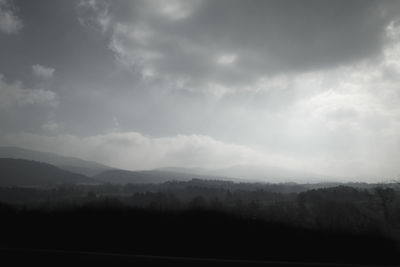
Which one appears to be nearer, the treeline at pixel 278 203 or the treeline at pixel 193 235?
the treeline at pixel 193 235

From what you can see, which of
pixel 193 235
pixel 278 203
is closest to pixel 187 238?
pixel 193 235

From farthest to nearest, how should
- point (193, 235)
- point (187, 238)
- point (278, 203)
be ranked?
point (278, 203) < point (193, 235) < point (187, 238)

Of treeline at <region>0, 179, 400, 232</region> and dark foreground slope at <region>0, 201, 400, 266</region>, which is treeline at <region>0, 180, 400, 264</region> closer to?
dark foreground slope at <region>0, 201, 400, 266</region>

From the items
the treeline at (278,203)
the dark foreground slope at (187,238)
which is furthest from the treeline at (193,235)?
the treeline at (278,203)

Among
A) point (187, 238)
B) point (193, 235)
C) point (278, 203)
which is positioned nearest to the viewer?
point (187, 238)

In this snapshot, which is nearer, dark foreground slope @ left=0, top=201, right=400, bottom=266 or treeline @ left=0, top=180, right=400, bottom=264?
dark foreground slope @ left=0, top=201, right=400, bottom=266

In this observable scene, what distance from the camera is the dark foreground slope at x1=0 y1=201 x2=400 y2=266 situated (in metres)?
7.01

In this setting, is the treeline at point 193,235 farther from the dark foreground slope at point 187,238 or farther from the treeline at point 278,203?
the treeline at point 278,203

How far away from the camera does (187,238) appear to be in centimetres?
784

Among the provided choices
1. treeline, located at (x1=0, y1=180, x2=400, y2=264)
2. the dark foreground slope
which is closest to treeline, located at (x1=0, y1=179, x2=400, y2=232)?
treeline, located at (x1=0, y1=180, x2=400, y2=264)

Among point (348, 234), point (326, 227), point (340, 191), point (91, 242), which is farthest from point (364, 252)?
point (340, 191)

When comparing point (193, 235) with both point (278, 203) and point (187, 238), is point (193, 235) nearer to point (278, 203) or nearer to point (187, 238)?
point (187, 238)

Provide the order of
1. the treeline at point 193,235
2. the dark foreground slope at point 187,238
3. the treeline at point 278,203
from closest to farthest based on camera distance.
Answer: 1. the dark foreground slope at point 187,238
2. the treeline at point 193,235
3. the treeline at point 278,203

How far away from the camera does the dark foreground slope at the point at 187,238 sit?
7008 mm
